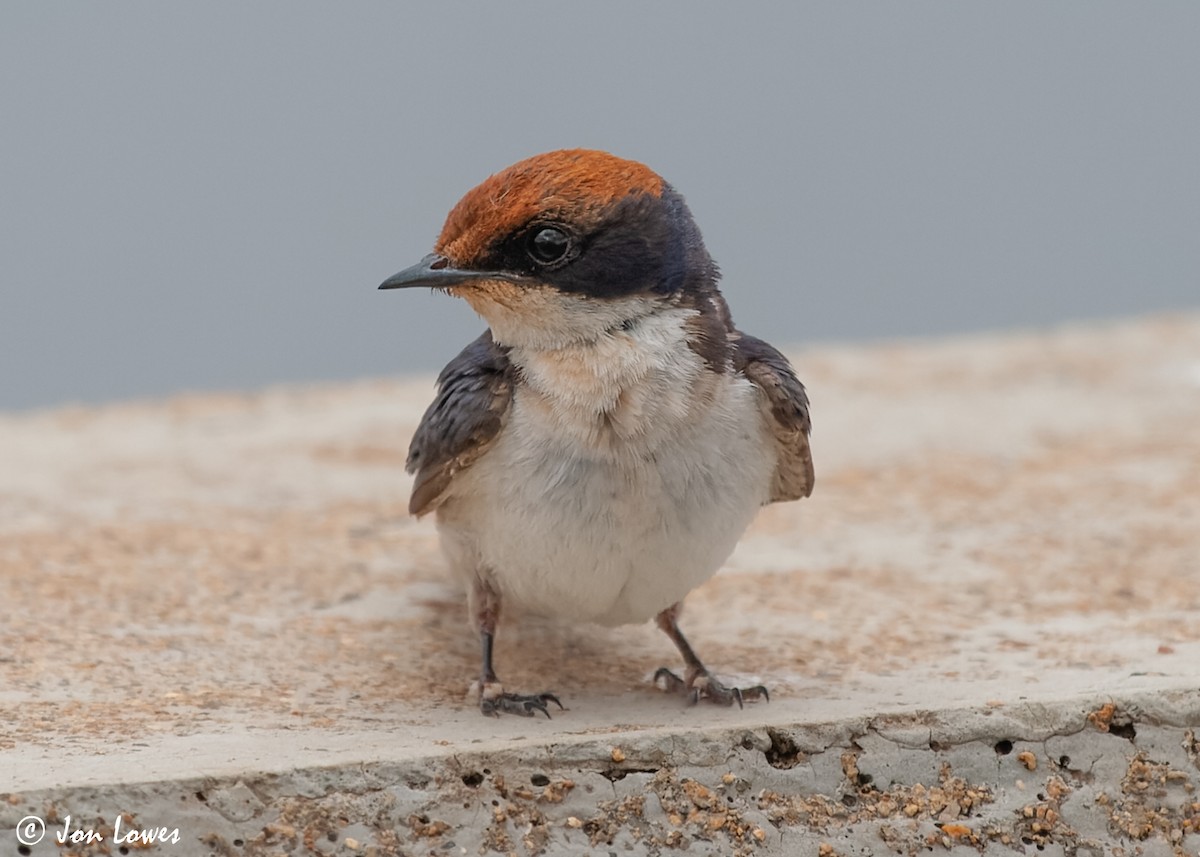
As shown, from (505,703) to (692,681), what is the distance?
552 millimetres

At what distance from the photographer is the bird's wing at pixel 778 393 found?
455cm

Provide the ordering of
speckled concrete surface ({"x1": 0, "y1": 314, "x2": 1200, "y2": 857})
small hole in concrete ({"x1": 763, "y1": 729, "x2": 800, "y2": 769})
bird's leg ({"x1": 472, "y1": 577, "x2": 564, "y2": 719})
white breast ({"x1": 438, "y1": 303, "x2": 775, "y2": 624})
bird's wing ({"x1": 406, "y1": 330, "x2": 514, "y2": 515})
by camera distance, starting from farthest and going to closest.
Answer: bird's leg ({"x1": 472, "y1": 577, "x2": 564, "y2": 719}), bird's wing ({"x1": 406, "y1": 330, "x2": 514, "y2": 515}), white breast ({"x1": 438, "y1": 303, "x2": 775, "y2": 624}), small hole in concrete ({"x1": 763, "y1": 729, "x2": 800, "y2": 769}), speckled concrete surface ({"x1": 0, "y1": 314, "x2": 1200, "y2": 857})

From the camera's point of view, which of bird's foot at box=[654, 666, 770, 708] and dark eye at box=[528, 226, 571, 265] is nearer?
dark eye at box=[528, 226, 571, 265]

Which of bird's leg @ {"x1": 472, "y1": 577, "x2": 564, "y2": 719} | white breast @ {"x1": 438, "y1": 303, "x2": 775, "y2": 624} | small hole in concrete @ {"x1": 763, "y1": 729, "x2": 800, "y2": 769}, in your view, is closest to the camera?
small hole in concrete @ {"x1": 763, "y1": 729, "x2": 800, "y2": 769}

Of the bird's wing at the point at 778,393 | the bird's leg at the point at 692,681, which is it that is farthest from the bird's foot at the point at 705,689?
the bird's wing at the point at 778,393

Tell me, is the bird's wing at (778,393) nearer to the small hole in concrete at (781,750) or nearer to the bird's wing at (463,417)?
the bird's wing at (463,417)

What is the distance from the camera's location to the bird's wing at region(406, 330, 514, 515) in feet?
14.5

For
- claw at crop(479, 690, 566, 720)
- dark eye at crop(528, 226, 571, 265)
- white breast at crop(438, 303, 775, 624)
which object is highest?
dark eye at crop(528, 226, 571, 265)

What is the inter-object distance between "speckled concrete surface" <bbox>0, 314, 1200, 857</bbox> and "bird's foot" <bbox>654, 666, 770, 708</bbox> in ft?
0.30

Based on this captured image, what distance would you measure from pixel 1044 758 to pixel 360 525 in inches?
134

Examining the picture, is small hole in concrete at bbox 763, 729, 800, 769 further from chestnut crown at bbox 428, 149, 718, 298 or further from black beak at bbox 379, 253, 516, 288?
black beak at bbox 379, 253, 516, 288

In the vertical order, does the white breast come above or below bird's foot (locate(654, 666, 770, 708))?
above

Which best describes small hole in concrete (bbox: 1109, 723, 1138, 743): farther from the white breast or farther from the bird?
the white breast

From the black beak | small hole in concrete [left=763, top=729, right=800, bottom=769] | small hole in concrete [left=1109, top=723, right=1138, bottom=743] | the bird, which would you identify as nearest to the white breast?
the bird
